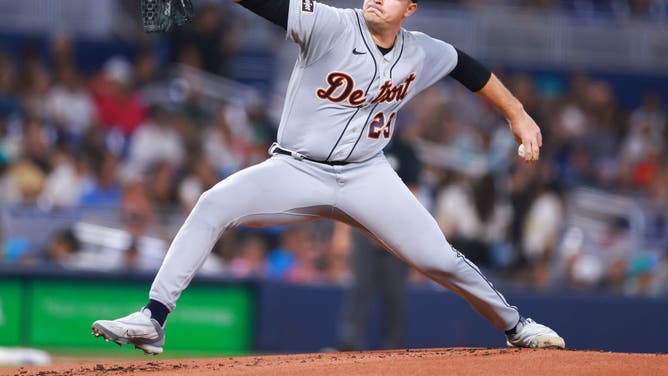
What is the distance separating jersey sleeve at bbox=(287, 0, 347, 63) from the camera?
511 cm

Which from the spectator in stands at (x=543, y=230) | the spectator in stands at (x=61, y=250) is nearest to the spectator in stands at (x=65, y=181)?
the spectator in stands at (x=61, y=250)

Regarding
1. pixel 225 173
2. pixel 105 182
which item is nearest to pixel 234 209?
pixel 105 182

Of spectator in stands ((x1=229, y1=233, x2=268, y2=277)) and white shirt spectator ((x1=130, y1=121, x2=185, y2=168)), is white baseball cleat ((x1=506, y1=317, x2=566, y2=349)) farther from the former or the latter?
white shirt spectator ((x1=130, y1=121, x2=185, y2=168))

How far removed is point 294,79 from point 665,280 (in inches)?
284

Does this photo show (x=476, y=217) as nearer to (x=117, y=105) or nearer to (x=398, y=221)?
(x=117, y=105)

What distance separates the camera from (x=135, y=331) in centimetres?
505

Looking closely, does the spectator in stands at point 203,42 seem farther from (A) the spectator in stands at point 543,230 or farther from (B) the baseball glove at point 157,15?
(B) the baseball glove at point 157,15

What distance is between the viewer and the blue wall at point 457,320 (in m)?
10.6

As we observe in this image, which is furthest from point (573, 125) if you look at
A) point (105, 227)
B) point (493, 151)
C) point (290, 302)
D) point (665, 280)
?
point (105, 227)

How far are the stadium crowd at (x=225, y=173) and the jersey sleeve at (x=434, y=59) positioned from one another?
140 inches

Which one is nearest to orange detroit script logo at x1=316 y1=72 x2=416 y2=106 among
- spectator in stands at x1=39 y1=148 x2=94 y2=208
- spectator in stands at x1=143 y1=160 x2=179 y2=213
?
spectator in stands at x1=143 y1=160 x2=179 y2=213

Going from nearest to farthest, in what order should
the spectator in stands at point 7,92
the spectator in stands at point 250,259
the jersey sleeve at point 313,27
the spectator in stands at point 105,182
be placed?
the jersey sleeve at point 313,27 < the spectator in stands at point 250,259 < the spectator in stands at point 105,182 < the spectator in stands at point 7,92

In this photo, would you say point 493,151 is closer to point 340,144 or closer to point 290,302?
point 290,302

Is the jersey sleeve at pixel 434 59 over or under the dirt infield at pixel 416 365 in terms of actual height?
over
